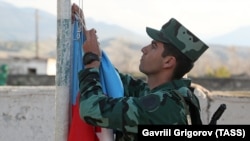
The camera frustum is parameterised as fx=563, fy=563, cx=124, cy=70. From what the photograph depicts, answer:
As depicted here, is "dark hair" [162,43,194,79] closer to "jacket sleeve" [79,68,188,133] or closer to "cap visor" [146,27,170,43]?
"cap visor" [146,27,170,43]

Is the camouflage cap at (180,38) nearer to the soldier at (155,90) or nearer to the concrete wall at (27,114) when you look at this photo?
the soldier at (155,90)

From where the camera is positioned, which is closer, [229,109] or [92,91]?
[92,91]

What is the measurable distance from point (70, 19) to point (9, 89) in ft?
10.1

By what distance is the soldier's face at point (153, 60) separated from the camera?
2787mm

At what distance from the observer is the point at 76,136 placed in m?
2.76

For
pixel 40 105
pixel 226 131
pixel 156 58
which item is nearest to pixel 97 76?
pixel 156 58

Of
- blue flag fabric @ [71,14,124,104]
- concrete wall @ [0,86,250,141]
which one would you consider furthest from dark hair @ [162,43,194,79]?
concrete wall @ [0,86,250,141]

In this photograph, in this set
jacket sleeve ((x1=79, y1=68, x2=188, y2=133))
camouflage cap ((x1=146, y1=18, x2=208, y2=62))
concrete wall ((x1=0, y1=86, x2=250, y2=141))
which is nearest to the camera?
jacket sleeve ((x1=79, y1=68, x2=188, y2=133))

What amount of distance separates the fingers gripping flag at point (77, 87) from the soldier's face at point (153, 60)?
0.20 m

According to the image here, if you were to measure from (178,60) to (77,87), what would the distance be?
53cm

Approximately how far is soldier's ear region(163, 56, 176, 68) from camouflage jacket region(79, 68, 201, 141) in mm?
149

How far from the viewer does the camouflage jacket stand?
2609mm

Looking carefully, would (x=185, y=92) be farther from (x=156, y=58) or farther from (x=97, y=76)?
(x=97, y=76)

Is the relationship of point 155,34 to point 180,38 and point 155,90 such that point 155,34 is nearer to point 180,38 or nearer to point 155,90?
point 180,38
